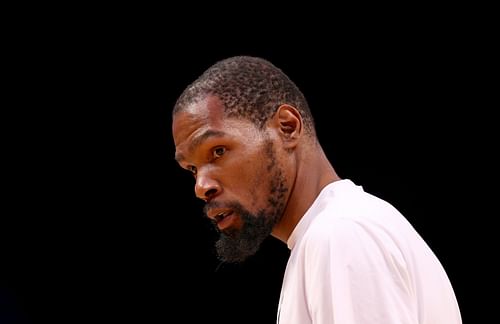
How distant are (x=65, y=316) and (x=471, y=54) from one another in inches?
67.5

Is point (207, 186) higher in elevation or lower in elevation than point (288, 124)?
lower

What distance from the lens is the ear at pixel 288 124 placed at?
52.1 inches

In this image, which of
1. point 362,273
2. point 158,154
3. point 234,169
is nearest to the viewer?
point 362,273

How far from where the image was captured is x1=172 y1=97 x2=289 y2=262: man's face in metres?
1.29

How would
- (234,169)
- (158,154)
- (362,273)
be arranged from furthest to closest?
(158,154) < (234,169) < (362,273)

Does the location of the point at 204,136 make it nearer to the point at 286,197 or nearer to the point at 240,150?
the point at 240,150

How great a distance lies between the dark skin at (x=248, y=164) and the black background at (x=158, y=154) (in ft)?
4.46

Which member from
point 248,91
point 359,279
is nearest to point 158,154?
point 248,91

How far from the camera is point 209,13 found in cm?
281

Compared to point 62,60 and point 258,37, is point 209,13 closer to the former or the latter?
point 258,37

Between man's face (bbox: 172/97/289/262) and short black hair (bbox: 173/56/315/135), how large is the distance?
0.02 m

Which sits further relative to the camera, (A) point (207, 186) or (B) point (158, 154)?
(B) point (158, 154)

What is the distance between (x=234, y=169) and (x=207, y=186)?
2.2 inches

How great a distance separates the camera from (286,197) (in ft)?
4.31
